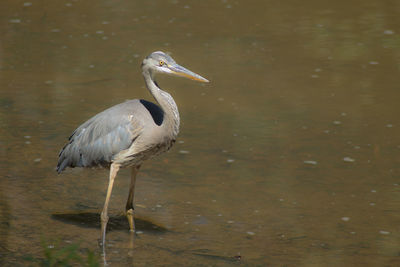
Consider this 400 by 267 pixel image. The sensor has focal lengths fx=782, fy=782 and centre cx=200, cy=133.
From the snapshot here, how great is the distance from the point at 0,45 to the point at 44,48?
698 mm

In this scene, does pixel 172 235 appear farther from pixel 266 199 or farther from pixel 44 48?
pixel 44 48

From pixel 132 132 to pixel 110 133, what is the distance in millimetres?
211

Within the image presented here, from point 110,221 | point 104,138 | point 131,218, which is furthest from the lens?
point 110,221

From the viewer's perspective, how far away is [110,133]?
651 centimetres

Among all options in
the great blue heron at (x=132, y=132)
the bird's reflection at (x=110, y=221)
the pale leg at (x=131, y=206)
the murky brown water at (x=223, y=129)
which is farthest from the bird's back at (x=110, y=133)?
the murky brown water at (x=223, y=129)

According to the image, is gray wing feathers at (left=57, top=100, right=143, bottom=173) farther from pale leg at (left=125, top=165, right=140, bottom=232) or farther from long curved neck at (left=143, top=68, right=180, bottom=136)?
pale leg at (left=125, top=165, right=140, bottom=232)

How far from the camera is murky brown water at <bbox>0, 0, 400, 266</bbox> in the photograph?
6656 millimetres

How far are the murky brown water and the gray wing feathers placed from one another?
588mm

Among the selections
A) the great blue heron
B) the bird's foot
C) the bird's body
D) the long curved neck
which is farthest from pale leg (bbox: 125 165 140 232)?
the long curved neck

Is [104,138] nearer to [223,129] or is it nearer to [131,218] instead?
[131,218]

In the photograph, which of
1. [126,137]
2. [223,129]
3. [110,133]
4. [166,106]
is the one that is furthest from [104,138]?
[223,129]

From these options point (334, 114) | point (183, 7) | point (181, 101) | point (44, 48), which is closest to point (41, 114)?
point (181, 101)

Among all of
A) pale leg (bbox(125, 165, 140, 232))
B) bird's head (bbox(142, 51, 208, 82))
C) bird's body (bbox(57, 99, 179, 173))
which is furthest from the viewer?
pale leg (bbox(125, 165, 140, 232))

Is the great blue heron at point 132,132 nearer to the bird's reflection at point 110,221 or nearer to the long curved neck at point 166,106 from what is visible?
the long curved neck at point 166,106
